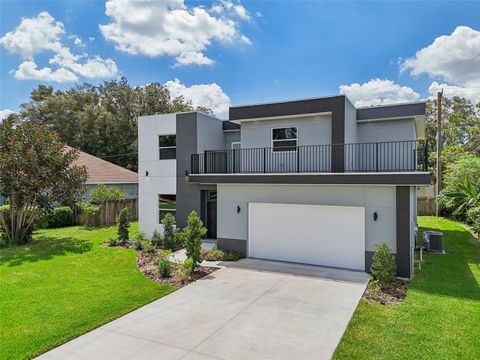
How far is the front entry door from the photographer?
16.0 meters

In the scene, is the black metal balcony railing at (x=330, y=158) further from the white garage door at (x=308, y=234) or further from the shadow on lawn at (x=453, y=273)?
→ the shadow on lawn at (x=453, y=273)

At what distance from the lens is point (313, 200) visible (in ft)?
37.4

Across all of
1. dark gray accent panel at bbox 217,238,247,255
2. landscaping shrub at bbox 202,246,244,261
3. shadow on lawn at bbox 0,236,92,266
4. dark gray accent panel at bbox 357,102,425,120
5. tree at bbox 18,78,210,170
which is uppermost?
tree at bbox 18,78,210,170

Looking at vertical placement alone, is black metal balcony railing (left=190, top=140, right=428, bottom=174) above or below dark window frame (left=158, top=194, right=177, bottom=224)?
above

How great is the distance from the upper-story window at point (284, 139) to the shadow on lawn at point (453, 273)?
631 centimetres

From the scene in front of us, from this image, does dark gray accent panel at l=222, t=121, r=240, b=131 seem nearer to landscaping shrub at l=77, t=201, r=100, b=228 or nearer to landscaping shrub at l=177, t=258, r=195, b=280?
landscaping shrub at l=177, t=258, r=195, b=280

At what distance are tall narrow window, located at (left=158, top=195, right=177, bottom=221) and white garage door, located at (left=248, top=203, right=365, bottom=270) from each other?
5447mm

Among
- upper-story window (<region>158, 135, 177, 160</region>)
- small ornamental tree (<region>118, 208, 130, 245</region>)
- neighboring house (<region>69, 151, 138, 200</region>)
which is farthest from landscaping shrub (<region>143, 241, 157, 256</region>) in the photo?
neighboring house (<region>69, 151, 138, 200</region>)

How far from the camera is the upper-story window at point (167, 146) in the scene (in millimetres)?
16312

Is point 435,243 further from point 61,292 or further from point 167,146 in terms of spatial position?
point 61,292

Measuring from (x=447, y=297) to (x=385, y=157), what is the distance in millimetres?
6266

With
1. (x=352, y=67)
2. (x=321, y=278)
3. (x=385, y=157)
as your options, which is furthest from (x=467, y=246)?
(x=352, y=67)

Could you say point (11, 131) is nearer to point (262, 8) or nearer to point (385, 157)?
point (262, 8)

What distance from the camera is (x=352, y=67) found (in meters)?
19.9
